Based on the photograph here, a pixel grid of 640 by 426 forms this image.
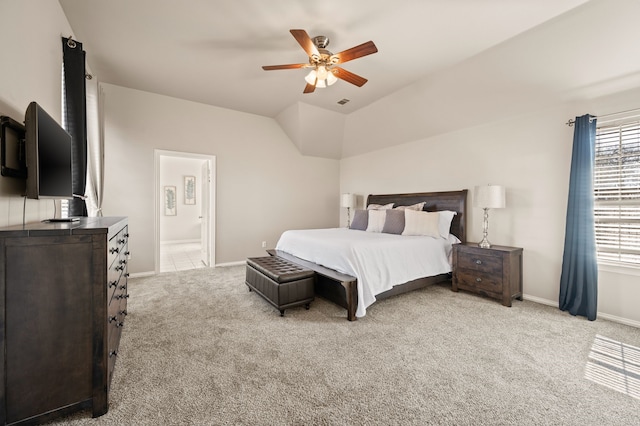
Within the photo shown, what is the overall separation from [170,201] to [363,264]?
24.5 ft

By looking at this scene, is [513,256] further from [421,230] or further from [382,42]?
[382,42]

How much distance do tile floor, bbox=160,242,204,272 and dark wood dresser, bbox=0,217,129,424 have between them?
357 centimetres

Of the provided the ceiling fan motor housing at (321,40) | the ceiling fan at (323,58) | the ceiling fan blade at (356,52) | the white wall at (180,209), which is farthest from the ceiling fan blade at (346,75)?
the white wall at (180,209)

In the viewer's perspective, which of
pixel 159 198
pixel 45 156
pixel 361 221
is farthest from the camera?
pixel 361 221

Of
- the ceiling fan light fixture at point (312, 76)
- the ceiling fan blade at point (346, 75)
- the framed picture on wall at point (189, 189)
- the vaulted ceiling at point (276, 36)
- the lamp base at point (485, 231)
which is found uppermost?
the vaulted ceiling at point (276, 36)

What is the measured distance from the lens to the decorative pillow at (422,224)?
392 cm

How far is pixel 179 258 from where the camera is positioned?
588 centimetres

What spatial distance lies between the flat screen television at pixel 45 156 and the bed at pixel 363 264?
235 cm

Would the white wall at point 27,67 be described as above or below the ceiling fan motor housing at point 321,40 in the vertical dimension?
below

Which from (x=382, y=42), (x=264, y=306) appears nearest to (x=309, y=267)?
(x=264, y=306)

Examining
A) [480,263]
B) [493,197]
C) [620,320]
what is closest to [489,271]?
[480,263]

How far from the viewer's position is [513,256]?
10.5 feet

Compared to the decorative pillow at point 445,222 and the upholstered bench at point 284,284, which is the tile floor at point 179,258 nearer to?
the upholstered bench at point 284,284

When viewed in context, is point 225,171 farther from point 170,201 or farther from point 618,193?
point 618,193
